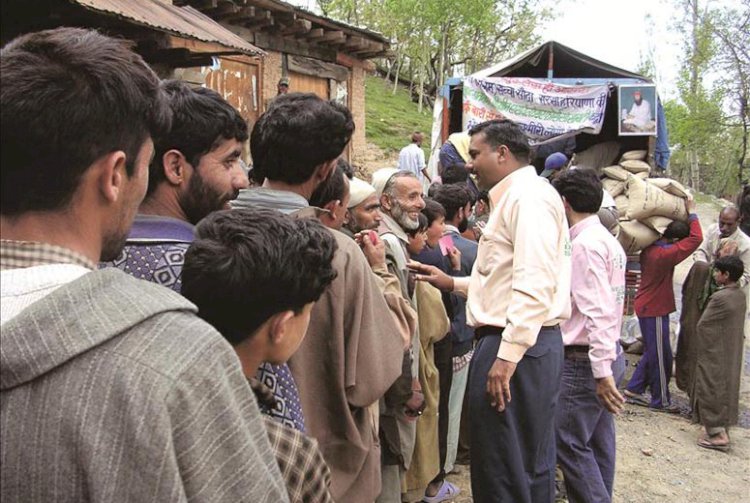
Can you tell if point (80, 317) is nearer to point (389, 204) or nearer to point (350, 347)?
point (350, 347)

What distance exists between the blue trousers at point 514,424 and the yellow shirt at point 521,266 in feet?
0.50

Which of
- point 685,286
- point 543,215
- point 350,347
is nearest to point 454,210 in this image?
point 543,215

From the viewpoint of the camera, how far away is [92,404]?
0.77m

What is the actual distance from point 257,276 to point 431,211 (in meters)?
2.56

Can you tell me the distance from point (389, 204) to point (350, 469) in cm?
167

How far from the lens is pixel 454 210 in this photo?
4.36 metres

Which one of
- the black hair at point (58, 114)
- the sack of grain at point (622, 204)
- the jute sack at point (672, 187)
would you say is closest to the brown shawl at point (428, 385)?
the black hair at point (58, 114)

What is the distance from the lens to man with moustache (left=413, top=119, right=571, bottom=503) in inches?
108

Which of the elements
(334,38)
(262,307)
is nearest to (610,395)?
(262,307)

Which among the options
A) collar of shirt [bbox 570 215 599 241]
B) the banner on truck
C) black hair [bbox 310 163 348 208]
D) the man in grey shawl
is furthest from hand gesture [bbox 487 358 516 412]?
the banner on truck

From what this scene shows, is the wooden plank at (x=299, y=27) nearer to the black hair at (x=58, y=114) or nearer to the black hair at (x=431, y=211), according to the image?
the black hair at (x=431, y=211)

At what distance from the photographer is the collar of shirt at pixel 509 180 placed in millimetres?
3037

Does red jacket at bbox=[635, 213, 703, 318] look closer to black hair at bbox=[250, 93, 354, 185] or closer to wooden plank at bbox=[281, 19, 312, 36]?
black hair at bbox=[250, 93, 354, 185]

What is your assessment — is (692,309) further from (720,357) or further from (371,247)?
(371,247)
